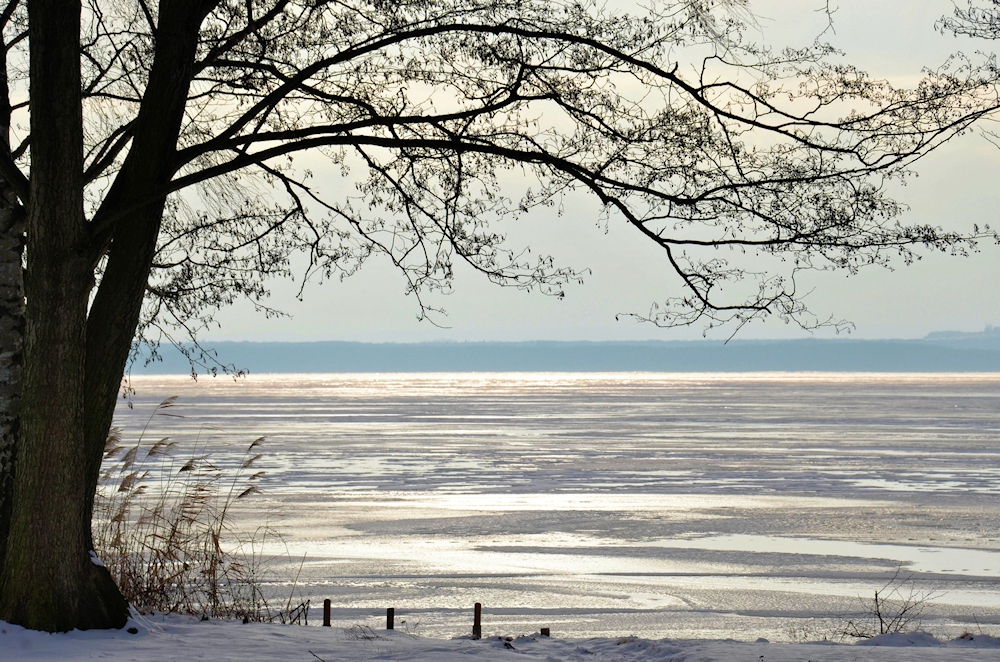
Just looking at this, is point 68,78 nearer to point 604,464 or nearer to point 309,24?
point 309,24

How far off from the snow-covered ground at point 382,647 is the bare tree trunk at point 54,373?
0.32m

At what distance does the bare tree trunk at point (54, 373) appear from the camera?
25.5 feet

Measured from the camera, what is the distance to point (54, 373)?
7785 millimetres

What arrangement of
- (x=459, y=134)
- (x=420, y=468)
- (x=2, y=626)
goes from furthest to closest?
(x=420, y=468)
(x=459, y=134)
(x=2, y=626)

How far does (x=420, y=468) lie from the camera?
93.6 feet

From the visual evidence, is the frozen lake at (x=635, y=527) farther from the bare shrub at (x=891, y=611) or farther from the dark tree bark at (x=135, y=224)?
the dark tree bark at (x=135, y=224)

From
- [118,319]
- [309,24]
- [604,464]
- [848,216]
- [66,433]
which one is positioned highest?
[309,24]

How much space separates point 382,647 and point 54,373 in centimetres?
309

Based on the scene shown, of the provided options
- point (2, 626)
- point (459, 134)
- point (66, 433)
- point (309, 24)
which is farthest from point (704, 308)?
point (2, 626)

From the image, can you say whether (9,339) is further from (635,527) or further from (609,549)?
(635,527)

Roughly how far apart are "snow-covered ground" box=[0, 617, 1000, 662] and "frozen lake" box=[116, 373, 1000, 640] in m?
2.11

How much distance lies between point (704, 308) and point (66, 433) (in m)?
5.36

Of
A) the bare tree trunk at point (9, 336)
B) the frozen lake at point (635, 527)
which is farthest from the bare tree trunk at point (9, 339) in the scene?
the frozen lake at point (635, 527)

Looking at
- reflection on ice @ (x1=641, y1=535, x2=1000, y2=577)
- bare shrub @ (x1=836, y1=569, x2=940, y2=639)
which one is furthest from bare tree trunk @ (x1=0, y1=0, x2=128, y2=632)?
reflection on ice @ (x1=641, y1=535, x2=1000, y2=577)
